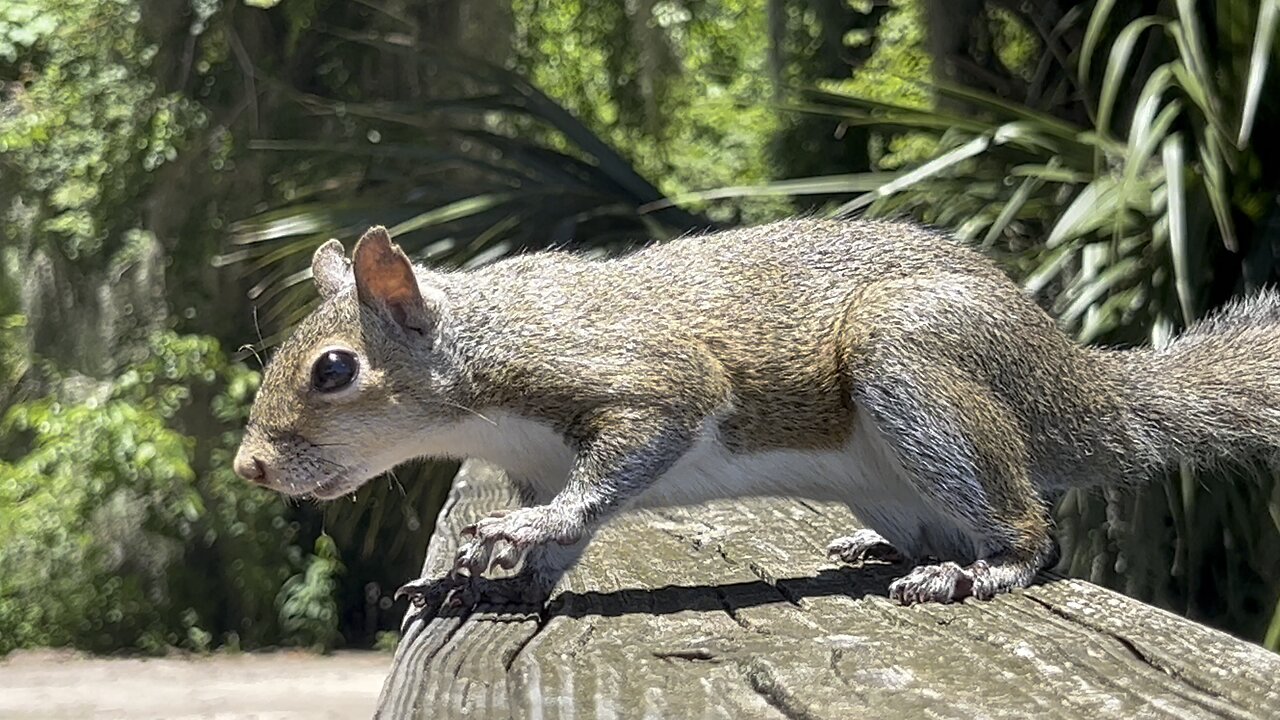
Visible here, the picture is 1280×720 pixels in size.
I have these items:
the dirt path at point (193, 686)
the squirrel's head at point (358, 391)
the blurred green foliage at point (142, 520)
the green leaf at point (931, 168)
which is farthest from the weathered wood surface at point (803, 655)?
the blurred green foliage at point (142, 520)

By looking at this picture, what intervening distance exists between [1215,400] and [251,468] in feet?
4.78

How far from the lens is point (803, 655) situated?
1.59 metres

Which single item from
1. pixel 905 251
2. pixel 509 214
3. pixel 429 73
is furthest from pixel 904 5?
pixel 905 251

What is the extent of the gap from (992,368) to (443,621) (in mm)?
913

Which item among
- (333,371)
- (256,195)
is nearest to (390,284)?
(333,371)

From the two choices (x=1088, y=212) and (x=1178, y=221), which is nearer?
(x=1178, y=221)

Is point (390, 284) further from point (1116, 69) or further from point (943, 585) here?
point (1116, 69)

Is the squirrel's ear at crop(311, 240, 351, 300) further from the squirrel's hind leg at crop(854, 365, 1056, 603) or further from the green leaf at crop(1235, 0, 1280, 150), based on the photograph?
the green leaf at crop(1235, 0, 1280, 150)

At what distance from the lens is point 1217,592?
4320mm

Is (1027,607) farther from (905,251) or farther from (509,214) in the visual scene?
(509,214)

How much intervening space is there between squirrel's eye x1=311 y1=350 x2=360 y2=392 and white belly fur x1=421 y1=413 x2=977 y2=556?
0.50ft

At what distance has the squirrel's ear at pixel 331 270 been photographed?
2.56 meters

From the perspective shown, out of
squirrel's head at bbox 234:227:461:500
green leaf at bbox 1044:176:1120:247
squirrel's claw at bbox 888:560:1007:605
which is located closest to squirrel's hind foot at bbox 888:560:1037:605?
squirrel's claw at bbox 888:560:1007:605

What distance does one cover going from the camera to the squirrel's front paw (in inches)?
85.6
